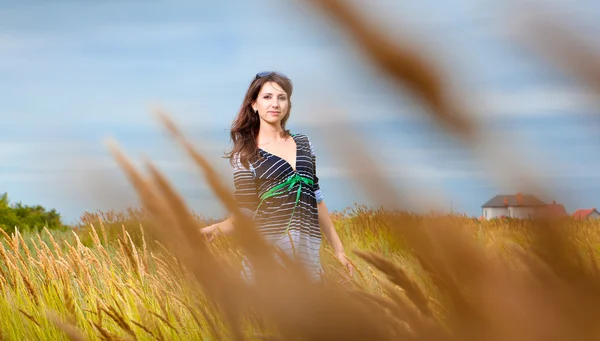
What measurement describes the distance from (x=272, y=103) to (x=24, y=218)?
28.6ft

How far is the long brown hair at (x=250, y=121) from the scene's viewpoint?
4.22 metres

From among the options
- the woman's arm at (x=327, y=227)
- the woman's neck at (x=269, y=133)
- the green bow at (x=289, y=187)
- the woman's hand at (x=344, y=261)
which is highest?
the woman's neck at (x=269, y=133)

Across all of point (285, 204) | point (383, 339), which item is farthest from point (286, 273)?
point (285, 204)

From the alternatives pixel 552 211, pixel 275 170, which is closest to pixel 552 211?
pixel 552 211

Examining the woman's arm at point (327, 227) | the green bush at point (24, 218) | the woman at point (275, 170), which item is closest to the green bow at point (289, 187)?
the woman at point (275, 170)

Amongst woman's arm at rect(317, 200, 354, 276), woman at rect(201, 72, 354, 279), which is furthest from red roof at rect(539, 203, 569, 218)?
woman's arm at rect(317, 200, 354, 276)

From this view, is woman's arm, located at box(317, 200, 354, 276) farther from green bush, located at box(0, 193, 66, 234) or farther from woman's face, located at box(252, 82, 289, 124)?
green bush, located at box(0, 193, 66, 234)

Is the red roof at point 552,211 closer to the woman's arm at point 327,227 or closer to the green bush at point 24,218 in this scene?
the woman's arm at point 327,227

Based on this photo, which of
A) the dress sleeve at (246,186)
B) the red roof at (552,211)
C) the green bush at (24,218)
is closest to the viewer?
the red roof at (552,211)

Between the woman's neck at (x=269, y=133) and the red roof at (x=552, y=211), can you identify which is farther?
the woman's neck at (x=269, y=133)

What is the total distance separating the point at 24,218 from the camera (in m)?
11.4

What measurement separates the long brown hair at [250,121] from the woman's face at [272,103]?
4 cm

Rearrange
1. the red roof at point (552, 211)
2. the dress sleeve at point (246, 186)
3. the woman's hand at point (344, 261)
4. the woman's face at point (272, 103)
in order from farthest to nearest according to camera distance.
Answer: the woman's face at point (272, 103) < the dress sleeve at point (246, 186) < the woman's hand at point (344, 261) < the red roof at point (552, 211)

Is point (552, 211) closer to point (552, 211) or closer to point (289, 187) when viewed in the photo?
point (552, 211)
